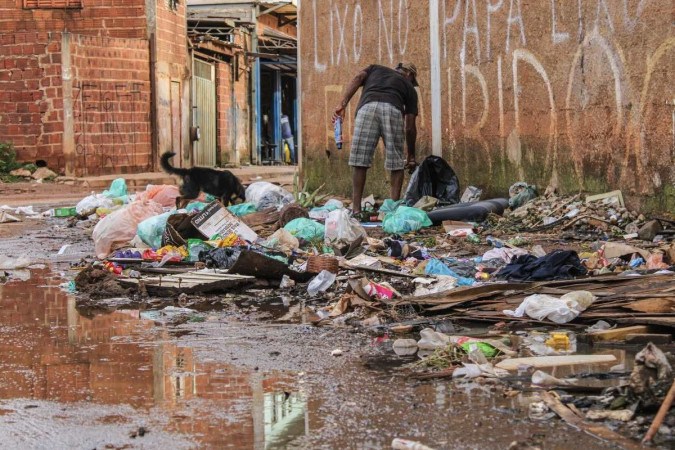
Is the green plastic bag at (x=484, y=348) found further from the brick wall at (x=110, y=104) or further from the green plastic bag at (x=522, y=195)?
the brick wall at (x=110, y=104)

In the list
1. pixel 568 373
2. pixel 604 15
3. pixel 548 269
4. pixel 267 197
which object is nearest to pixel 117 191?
pixel 267 197

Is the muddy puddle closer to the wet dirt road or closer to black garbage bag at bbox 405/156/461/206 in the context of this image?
the wet dirt road

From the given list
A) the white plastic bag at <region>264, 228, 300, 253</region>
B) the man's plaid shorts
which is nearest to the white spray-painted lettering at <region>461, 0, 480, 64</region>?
the man's plaid shorts

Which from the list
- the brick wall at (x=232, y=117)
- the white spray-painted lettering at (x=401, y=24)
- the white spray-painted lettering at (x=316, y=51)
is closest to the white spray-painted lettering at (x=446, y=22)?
the white spray-painted lettering at (x=401, y=24)

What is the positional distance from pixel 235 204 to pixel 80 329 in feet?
20.7

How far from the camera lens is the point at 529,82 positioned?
10.5 meters

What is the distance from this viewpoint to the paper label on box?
841 cm

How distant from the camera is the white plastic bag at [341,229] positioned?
8438mm

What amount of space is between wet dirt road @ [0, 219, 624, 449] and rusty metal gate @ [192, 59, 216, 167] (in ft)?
68.8

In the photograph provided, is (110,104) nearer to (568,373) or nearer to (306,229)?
(306,229)

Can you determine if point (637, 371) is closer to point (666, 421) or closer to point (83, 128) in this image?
point (666, 421)

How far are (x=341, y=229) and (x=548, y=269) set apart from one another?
2504 mm

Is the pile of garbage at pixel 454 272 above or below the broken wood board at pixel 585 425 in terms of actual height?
above

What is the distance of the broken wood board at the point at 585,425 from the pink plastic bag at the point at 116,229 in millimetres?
5640
